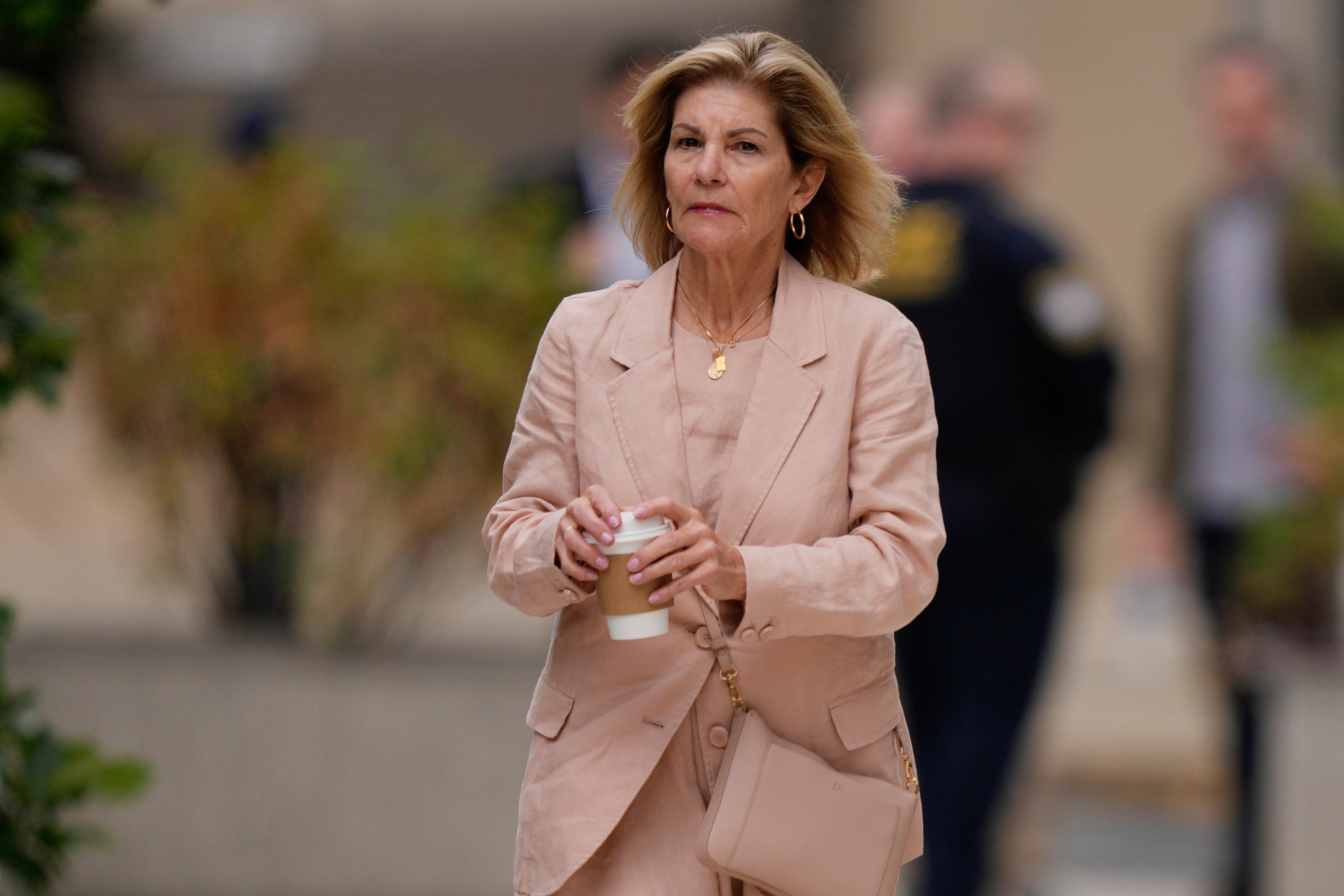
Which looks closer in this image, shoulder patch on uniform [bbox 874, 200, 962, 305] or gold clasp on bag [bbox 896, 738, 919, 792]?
gold clasp on bag [bbox 896, 738, 919, 792]

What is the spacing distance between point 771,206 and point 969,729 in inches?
125

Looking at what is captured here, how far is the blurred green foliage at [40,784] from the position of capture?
3295 mm

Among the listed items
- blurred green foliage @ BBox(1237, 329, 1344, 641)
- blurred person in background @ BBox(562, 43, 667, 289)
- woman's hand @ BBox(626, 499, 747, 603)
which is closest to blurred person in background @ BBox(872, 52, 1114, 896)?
blurred person in background @ BBox(562, 43, 667, 289)

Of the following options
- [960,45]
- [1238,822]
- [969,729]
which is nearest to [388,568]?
[969,729]

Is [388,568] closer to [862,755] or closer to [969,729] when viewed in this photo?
[969,729]

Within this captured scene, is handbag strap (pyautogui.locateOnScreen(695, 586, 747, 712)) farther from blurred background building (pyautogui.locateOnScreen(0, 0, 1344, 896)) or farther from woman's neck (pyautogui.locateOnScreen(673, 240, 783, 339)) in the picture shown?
blurred background building (pyautogui.locateOnScreen(0, 0, 1344, 896))

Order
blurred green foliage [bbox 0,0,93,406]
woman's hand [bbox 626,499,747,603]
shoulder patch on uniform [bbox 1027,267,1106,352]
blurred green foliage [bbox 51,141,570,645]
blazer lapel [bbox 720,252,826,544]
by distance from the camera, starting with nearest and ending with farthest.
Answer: woman's hand [bbox 626,499,747,603]
blazer lapel [bbox 720,252,826,544]
blurred green foliage [bbox 0,0,93,406]
shoulder patch on uniform [bbox 1027,267,1106,352]
blurred green foliage [bbox 51,141,570,645]

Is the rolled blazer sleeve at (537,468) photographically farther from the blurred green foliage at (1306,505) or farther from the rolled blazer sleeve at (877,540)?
the blurred green foliage at (1306,505)

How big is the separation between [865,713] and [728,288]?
58 centimetres

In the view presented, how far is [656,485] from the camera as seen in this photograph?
2369mm

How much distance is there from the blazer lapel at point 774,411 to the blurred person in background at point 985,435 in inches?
104

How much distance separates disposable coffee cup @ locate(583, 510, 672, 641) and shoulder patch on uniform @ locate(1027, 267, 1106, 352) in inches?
121

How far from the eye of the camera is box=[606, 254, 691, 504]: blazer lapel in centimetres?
237

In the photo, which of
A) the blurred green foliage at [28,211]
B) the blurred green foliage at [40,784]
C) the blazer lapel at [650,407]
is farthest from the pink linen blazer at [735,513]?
the blurred green foliage at [28,211]
